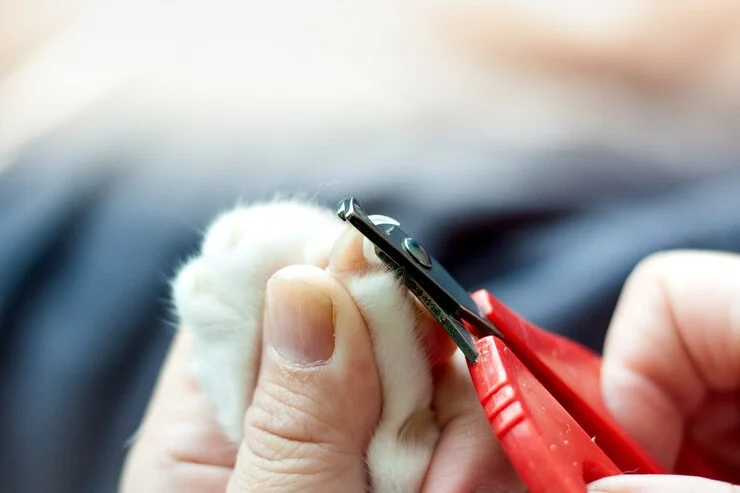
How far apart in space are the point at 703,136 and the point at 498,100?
0.26m

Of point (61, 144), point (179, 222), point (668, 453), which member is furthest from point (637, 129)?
point (61, 144)

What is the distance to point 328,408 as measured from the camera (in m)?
0.53

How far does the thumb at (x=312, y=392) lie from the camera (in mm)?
521

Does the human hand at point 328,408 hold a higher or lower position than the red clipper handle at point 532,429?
higher

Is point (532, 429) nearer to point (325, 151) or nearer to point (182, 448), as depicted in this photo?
point (182, 448)

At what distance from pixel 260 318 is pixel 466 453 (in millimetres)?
185

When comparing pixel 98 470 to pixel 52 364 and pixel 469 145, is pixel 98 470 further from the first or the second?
pixel 469 145

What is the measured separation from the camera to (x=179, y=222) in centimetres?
94

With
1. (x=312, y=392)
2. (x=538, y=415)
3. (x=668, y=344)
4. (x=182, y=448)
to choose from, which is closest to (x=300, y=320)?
(x=312, y=392)

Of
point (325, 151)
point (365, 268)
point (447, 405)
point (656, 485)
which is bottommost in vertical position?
point (656, 485)

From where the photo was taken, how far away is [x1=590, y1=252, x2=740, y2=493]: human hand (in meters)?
0.72

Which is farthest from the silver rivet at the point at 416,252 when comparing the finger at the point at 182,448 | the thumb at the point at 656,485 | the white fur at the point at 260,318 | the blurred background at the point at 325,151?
the blurred background at the point at 325,151

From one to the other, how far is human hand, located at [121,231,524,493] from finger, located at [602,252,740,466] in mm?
232

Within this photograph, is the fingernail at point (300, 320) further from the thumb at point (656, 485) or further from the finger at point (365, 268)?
the thumb at point (656, 485)
